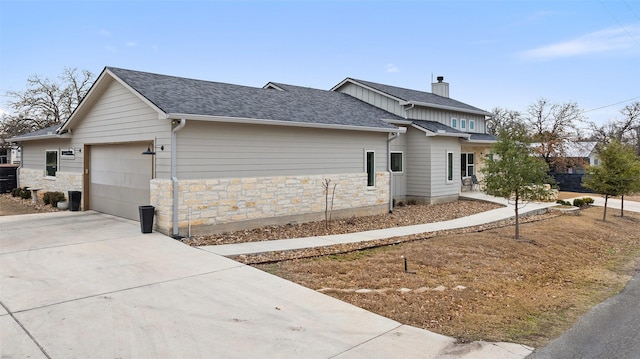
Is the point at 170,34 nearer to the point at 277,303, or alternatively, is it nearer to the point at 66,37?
the point at 66,37

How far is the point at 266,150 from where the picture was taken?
12500 millimetres

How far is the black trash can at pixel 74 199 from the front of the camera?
14617 mm

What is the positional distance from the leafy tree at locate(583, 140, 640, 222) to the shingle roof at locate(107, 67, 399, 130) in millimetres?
9714

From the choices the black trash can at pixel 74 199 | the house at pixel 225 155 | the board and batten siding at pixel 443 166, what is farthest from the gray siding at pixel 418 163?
the black trash can at pixel 74 199

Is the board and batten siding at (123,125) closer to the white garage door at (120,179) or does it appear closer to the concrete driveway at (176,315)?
the white garage door at (120,179)

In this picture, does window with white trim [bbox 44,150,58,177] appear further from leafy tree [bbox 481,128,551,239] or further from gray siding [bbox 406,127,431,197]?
leafy tree [bbox 481,128,551,239]

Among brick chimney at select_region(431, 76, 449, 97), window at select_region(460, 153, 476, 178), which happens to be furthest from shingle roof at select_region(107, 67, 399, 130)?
brick chimney at select_region(431, 76, 449, 97)

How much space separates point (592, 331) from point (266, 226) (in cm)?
857

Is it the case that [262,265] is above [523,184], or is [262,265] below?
below

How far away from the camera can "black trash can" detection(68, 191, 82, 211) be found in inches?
575

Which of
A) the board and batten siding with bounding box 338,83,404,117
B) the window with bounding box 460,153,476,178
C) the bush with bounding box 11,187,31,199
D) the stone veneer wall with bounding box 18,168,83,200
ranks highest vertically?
the board and batten siding with bounding box 338,83,404,117

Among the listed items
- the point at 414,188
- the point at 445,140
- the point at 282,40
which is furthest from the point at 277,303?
the point at 282,40

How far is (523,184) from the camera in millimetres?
11578

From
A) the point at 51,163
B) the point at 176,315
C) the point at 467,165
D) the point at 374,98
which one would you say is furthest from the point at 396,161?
the point at 51,163
